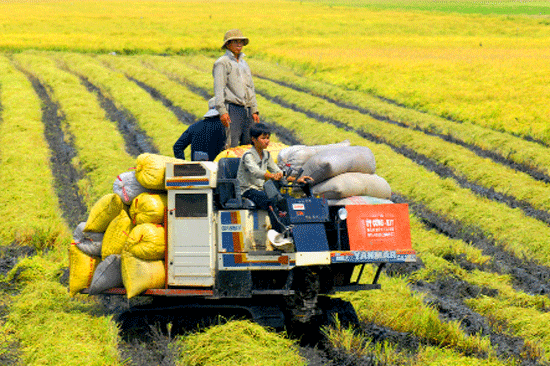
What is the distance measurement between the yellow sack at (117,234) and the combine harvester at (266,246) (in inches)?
18.4

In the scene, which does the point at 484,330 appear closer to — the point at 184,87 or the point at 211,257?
the point at 211,257

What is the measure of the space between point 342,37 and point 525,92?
2872 centimetres

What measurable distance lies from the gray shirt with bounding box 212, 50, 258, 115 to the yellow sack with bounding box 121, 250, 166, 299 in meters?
2.62

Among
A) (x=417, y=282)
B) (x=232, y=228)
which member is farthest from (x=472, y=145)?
(x=232, y=228)

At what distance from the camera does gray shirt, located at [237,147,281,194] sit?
6.89 m

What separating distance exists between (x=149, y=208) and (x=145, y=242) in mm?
352

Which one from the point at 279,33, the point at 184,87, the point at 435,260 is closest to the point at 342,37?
the point at 279,33

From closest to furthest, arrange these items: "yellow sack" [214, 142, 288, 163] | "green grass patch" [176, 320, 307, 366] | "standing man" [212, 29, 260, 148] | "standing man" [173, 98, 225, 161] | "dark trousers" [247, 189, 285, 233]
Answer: "green grass patch" [176, 320, 307, 366]
"dark trousers" [247, 189, 285, 233]
"yellow sack" [214, 142, 288, 163]
"standing man" [212, 29, 260, 148]
"standing man" [173, 98, 225, 161]

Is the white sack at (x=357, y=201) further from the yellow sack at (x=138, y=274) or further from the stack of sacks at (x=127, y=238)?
the yellow sack at (x=138, y=274)

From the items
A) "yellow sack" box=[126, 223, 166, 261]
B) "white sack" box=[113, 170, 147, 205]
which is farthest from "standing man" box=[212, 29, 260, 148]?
"yellow sack" box=[126, 223, 166, 261]

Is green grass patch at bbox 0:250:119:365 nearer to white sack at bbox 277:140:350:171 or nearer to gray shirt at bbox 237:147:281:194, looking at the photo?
gray shirt at bbox 237:147:281:194

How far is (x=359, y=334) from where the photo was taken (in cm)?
643

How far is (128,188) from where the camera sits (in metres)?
7.04

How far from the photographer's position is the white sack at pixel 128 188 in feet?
23.1
